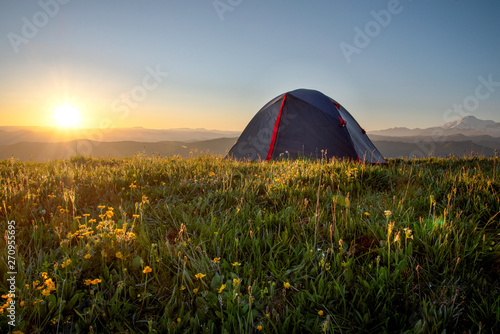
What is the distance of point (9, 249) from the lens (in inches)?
89.0

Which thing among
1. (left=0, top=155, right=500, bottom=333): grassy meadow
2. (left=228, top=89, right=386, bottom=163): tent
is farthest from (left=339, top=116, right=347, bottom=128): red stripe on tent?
(left=0, top=155, right=500, bottom=333): grassy meadow

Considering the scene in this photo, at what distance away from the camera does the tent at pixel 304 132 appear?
27.9 ft

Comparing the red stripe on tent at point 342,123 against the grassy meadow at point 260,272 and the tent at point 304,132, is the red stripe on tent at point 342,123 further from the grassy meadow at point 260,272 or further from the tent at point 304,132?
the grassy meadow at point 260,272

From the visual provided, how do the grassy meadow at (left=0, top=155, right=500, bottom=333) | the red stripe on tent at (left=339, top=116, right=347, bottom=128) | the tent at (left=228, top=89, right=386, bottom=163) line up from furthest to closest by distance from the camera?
the red stripe on tent at (left=339, top=116, right=347, bottom=128), the tent at (left=228, top=89, right=386, bottom=163), the grassy meadow at (left=0, top=155, right=500, bottom=333)

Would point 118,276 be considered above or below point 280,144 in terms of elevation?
below

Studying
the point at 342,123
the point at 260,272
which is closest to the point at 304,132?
the point at 342,123

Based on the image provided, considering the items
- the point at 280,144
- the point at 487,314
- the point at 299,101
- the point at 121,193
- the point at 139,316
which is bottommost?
the point at 139,316

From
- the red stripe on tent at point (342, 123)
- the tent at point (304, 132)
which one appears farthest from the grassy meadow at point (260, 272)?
the red stripe on tent at point (342, 123)

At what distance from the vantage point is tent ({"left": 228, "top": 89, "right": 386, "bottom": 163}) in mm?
8500

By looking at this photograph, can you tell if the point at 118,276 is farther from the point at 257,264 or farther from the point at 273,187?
the point at 273,187

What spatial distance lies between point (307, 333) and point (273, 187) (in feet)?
7.42

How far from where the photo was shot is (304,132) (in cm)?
869

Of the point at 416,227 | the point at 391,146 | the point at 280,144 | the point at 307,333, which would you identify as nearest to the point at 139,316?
the point at 307,333

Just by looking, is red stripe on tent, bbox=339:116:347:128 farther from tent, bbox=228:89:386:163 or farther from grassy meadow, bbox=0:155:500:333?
grassy meadow, bbox=0:155:500:333
